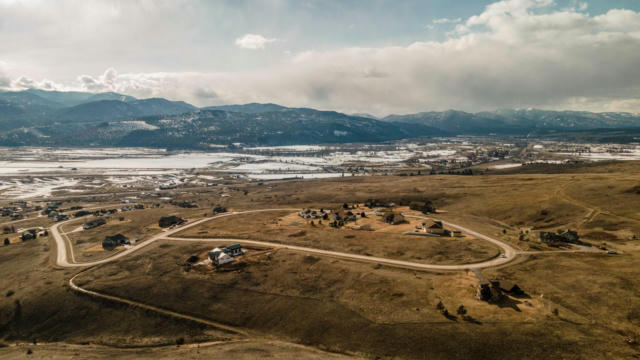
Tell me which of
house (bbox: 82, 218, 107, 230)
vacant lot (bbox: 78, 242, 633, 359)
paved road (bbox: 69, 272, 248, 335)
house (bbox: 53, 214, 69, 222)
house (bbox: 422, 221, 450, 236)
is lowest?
paved road (bbox: 69, 272, 248, 335)

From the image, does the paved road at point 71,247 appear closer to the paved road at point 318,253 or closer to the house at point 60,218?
the paved road at point 318,253

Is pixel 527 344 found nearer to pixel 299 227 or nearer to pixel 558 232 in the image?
pixel 558 232

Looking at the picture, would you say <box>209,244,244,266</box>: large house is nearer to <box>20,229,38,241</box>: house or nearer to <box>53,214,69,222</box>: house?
<box>20,229,38,241</box>: house

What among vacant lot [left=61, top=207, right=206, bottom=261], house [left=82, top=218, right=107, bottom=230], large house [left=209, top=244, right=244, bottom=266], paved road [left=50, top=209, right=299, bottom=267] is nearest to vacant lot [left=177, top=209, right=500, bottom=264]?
paved road [left=50, top=209, right=299, bottom=267]

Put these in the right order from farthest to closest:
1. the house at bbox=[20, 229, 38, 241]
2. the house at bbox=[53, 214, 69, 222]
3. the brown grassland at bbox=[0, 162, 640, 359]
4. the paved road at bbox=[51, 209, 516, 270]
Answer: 1. the house at bbox=[53, 214, 69, 222]
2. the house at bbox=[20, 229, 38, 241]
3. the paved road at bbox=[51, 209, 516, 270]
4. the brown grassland at bbox=[0, 162, 640, 359]

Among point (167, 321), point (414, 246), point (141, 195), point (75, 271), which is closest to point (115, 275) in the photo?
point (75, 271)

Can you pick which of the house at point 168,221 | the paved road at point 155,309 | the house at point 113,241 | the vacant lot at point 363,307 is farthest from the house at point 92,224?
the paved road at point 155,309

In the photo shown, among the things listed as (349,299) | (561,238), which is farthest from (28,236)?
(561,238)
